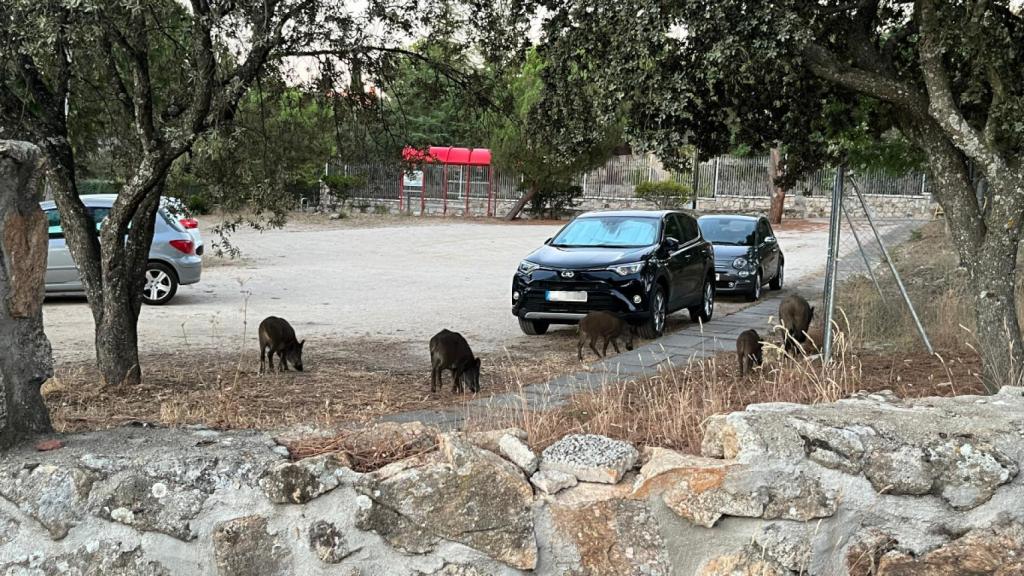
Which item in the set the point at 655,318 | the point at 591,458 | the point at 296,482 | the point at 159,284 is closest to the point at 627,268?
the point at 655,318

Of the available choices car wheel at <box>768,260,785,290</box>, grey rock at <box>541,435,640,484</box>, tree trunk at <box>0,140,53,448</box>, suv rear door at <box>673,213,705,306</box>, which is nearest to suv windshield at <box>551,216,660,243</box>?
suv rear door at <box>673,213,705,306</box>

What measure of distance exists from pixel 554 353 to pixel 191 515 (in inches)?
320

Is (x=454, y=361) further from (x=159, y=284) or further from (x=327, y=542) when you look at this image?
(x=159, y=284)

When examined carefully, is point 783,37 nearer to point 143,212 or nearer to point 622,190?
point 143,212

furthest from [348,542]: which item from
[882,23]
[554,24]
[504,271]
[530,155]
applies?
[530,155]

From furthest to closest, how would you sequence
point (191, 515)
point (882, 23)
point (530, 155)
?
point (530, 155) < point (882, 23) < point (191, 515)

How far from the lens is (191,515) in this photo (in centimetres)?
352

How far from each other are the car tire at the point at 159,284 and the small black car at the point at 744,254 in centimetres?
930

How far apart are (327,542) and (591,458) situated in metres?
1.05

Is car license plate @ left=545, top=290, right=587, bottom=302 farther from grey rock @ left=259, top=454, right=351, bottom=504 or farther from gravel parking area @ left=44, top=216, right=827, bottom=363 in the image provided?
grey rock @ left=259, top=454, right=351, bottom=504

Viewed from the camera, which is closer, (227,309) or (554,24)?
(554,24)

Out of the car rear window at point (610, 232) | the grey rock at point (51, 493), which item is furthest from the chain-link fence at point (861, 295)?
the grey rock at point (51, 493)

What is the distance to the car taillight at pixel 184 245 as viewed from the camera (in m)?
16.0

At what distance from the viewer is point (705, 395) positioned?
6.14 m
